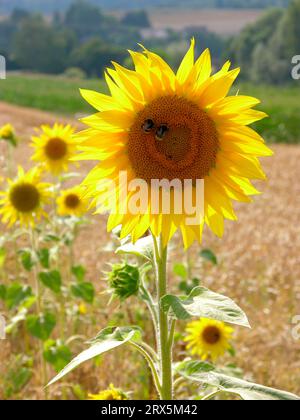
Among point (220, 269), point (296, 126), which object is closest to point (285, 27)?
point (296, 126)

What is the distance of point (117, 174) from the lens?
156cm

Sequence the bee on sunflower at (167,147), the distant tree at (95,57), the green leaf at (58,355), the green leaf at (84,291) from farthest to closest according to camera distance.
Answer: the distant tree at (95,57), the green leaf at (84,291), the green leaf at (58,355), the bee on sunflower at (167,147)

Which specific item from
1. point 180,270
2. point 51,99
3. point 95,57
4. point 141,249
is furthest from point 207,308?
point 95,57

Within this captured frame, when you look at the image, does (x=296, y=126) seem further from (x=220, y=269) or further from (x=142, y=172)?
(x=142, y=172)

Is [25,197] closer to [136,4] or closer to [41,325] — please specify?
[41,325]

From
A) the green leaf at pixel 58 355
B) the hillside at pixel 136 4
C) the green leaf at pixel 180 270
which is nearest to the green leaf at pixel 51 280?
the green leaf at pixel 58 355

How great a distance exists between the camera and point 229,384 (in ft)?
4.73

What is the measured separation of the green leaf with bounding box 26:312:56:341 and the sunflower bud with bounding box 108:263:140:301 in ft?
3.11

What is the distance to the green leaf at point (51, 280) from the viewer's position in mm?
2611

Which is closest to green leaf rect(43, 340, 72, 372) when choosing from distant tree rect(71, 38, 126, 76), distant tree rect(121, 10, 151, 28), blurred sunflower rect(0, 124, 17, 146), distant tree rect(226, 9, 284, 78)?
blurred sunflower rect(0, 124, 17, 146)

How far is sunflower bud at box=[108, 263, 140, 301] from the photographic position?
1.67 meters

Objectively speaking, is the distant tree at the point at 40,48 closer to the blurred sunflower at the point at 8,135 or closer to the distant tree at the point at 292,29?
the distant tree at the point at 292,29

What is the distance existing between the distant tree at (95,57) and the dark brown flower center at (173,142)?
48.9m
